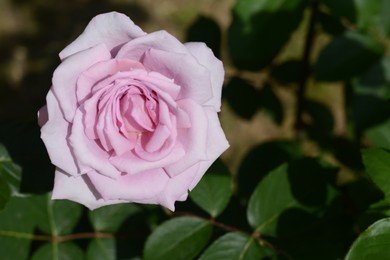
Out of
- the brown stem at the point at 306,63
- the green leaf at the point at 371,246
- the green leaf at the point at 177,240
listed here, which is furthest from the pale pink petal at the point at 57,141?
the brown stem at the point at 306,63


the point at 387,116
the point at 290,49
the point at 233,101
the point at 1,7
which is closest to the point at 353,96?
the point at 387,116

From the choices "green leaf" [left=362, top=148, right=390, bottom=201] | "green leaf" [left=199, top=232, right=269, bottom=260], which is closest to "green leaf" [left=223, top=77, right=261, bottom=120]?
"green leaf" [left=199, top=232, right=269, bottom=260]

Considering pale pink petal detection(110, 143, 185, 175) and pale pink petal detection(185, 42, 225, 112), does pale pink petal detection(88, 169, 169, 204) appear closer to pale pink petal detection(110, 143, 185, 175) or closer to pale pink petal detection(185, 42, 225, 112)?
pale pink petal detection(110, 143, 185, 175)

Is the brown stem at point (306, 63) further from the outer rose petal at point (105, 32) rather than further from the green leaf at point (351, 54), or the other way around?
the outer rose petal at point (105, 32)

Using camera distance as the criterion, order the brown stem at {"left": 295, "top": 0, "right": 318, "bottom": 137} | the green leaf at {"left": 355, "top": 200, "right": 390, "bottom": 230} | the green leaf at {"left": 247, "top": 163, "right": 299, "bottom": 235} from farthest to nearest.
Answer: the brown stem at {"left": 295, "top": 0, "right": 318, "bottom": 137}
the green leaf at {"left": 247, "top": 163, "right": 299, "bottom": 235}
the green leaf at {"left": 355, "top": 200, "right": 390, "bottom": 230}

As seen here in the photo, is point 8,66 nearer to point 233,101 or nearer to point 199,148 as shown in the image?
point 233,101

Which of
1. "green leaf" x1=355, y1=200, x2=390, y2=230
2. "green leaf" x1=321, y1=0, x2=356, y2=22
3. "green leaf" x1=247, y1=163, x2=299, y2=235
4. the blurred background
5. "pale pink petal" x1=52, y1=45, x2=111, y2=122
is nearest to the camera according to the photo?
"pale pink petal" x1=52, y1=45, x2=111, y2=122
